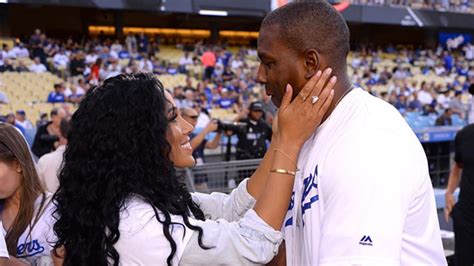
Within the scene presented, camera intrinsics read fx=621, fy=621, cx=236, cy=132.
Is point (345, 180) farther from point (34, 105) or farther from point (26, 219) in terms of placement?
point (34, 105)

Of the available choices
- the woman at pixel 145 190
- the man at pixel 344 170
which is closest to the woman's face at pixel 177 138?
the woman at pixel 145 190

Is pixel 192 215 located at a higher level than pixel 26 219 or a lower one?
higher

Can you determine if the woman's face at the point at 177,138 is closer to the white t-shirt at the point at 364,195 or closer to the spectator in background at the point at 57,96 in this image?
the white t-shirt at the point at 364,195

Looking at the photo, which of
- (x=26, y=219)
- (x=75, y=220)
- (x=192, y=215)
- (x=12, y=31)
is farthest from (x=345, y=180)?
(x=12, y=31)

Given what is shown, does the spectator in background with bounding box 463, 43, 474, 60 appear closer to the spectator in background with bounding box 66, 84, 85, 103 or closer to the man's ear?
the spectator in background with bounding box 66, 84, 85, 103

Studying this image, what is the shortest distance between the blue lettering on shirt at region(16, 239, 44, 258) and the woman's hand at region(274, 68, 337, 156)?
119 cm

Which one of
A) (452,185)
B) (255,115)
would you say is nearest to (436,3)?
(255,115)

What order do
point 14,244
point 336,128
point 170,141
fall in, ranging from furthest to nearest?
point 14,244
point 170,141
point 336,128

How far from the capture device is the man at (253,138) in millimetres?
7246

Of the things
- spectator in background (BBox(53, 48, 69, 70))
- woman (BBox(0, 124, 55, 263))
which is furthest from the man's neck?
spectator in background (BBox(53, 48, 69, 70))

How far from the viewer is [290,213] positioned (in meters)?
1.86

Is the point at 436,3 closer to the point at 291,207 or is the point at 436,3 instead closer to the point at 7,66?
the point at 7,66

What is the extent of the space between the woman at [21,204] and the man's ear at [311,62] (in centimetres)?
126

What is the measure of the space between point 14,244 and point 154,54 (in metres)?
21.3
